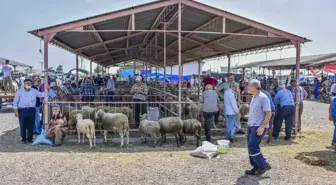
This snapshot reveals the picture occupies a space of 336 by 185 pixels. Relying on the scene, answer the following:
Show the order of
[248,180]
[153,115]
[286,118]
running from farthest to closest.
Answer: [286,118] → [153,115] → [248,180]

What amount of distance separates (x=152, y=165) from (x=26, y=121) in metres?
4.32

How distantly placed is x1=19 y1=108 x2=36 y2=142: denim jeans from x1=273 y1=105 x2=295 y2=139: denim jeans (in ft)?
23.7

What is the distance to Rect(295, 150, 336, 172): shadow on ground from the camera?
766 centimetres

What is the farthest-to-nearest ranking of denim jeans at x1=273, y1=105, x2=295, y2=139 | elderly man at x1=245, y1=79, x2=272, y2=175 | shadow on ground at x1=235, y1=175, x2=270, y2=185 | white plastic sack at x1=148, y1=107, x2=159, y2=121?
1. denim jeans at x1=273, y1=105, x2=295, y2=139
2. white plastic sack at x1=148, y1=107, x2=159, y2=121
3. elderly man at x1=245, y1=79, x2=272, y2=175
4. shadow on ground at x1=235, y1=175, x2=270, y2=185

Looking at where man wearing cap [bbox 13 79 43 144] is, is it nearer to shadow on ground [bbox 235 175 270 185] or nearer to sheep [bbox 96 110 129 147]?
sheep [bbox 96 110 129 147]

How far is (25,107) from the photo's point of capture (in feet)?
31.3

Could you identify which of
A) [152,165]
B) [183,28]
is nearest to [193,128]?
[152,165]

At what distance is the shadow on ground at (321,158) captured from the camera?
25.1 feet

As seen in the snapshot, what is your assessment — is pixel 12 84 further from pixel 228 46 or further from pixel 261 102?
pixel 261 102

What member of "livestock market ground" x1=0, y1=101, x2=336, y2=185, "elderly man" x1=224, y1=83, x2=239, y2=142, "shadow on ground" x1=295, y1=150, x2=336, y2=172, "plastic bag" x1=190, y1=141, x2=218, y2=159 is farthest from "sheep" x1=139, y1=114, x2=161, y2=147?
"shadow on ground" x1=295, y1=150, x2=336, y2=172

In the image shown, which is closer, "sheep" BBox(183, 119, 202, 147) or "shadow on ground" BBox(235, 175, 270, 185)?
"shadow on ground" BBox(235, 175, 270, 185)

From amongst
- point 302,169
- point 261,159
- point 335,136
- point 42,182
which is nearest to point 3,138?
point 42,182

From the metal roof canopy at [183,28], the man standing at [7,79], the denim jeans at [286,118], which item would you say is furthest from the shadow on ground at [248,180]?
the man standing at [7,79]

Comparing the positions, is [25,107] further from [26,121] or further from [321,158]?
[321,158]
